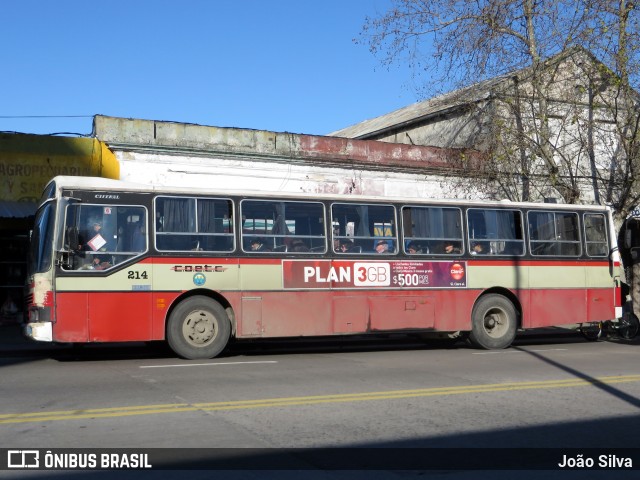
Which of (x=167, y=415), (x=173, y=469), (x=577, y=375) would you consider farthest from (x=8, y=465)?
(x=577, y=375)

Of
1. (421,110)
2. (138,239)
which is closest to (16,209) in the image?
(138,239)

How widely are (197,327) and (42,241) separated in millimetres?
3019

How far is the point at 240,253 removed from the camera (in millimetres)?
13680

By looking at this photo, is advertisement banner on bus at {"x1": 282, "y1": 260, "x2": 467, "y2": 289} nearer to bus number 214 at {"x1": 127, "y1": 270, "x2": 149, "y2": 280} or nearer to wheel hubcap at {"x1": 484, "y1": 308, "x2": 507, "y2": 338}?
wheel hubcap at {"x1": 484, "y1": 308, "x2": 507, "y2": 338}

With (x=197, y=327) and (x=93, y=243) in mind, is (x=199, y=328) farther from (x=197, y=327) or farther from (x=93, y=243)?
(x=93, y=243)

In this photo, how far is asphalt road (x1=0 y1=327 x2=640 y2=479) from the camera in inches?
260

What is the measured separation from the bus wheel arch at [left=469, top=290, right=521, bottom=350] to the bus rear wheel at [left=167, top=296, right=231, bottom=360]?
549cm

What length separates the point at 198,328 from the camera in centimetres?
1328

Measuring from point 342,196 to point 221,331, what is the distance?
140 inches

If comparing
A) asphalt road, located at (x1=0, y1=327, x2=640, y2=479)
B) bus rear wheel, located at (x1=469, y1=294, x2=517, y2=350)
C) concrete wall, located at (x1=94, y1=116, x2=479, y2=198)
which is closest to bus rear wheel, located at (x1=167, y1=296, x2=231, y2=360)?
asphalt road, located at (x1=0, y1=327, x2=640, y2=479)

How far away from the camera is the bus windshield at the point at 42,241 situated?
40.9ft

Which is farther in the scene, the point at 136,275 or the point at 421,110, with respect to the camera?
the point at 421,110

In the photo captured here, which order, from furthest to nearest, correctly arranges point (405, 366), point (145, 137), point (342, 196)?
point (145, 137)
point (342, 196)
point (405, 366)

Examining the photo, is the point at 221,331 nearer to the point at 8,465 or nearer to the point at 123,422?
the point at 123,422
